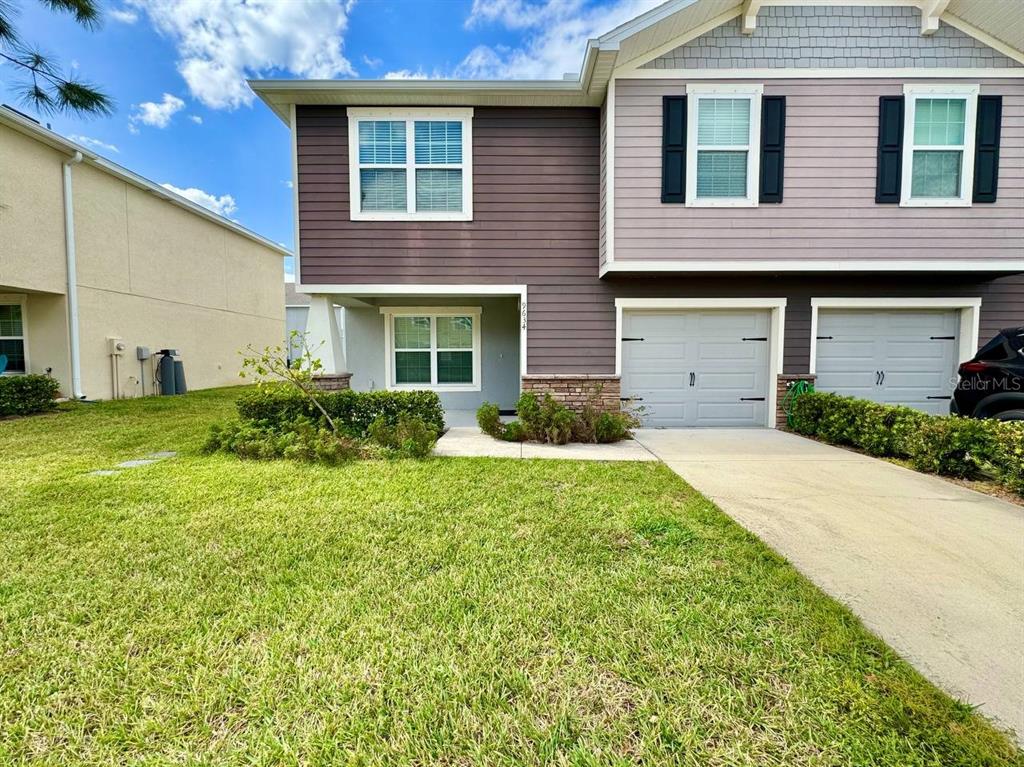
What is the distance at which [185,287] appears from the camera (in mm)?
13859

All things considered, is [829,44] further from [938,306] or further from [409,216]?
[409,216]

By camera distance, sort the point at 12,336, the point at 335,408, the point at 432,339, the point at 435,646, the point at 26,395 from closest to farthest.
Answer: the point at 435,646
the point at 335,408
the point at 26,395
the point at 432,339
the point at 12,336

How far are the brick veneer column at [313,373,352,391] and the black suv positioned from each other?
8544 millimetres

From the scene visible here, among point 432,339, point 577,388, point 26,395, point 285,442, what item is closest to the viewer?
point 285,442

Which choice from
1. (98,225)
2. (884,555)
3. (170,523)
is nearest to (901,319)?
(884,555)

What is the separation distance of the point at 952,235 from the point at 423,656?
9114mm

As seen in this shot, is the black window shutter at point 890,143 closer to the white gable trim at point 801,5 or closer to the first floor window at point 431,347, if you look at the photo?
the white gable trim at point 801,5

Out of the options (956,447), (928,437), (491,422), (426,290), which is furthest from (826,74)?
(491,422)

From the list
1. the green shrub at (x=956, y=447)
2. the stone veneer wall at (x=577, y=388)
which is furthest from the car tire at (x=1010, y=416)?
the stone veneer wall at (x=577, y=388)

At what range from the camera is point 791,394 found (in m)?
7.68

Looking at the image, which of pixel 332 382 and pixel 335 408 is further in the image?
pixel 332 382

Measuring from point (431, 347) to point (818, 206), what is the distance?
6878mm

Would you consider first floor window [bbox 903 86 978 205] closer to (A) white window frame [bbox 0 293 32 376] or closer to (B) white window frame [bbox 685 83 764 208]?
(B) white window frame [bbox 685 83 764 208]

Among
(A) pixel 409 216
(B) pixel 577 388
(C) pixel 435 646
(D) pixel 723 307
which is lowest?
(C) pixel 435 646
